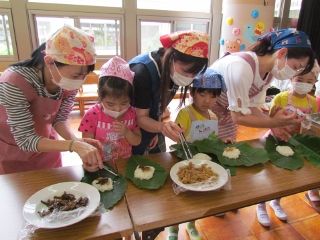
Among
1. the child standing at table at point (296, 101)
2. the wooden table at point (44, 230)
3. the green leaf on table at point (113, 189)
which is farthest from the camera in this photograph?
the child standing at table at point (296, 101)

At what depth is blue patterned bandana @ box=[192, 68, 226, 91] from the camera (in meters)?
1.37

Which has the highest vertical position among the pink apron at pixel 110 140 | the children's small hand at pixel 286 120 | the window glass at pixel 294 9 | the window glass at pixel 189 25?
the window glass at pixel 294 9

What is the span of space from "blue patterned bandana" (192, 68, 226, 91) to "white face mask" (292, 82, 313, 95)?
2.08 ft

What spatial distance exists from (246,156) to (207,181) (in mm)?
309

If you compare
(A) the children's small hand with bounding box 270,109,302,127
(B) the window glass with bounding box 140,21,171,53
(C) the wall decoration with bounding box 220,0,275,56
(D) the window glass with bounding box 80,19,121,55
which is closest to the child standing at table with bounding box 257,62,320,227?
(A) the children's small hand with bounding box 270,109,302,127

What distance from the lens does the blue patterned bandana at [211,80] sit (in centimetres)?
137

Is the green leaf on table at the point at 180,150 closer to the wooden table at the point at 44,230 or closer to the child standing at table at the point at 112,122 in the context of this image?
the child standing at table at the point at 112,122

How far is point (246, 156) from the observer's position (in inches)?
45.6

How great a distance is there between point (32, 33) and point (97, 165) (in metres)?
4.04

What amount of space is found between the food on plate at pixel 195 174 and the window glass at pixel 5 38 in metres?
4.26

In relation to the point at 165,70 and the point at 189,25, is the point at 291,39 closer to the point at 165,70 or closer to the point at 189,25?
the point at 165,70

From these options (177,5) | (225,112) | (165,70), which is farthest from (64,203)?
(177,5)

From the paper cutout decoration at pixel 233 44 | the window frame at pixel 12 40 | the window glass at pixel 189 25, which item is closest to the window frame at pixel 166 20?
the window glass at pixel 189 25

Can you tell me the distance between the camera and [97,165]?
3.21 feet
